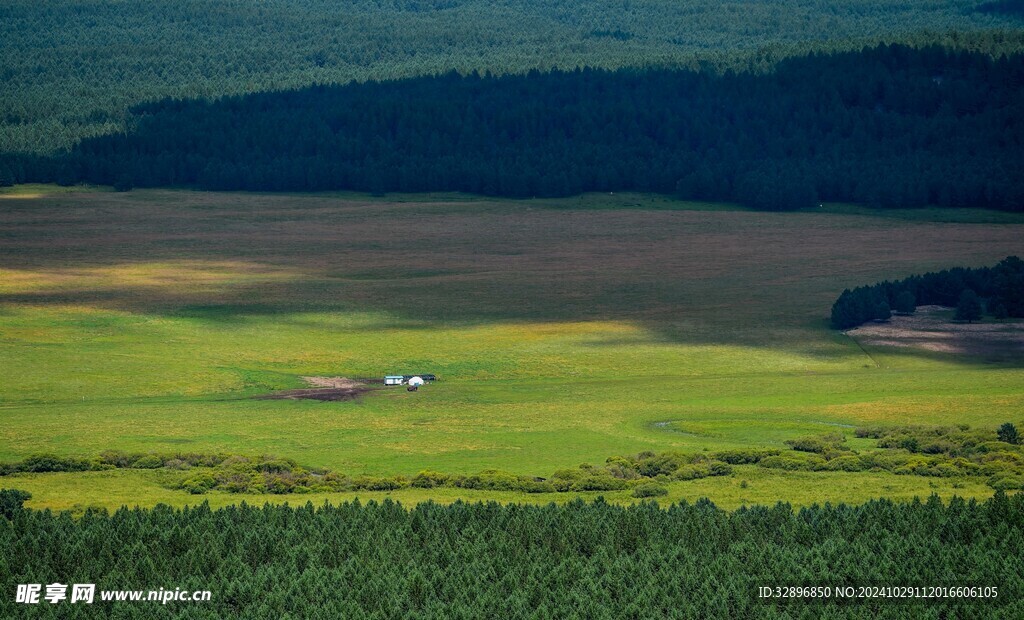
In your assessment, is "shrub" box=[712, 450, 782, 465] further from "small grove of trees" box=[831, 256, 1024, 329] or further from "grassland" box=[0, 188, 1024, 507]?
"small grove of trees" box=[831, 256, 1024, 329]

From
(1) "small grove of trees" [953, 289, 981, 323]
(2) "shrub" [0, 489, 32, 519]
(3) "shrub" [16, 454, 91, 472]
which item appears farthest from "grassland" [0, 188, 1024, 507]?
(1) "small grove of trees" [953, 289, 981, 323]

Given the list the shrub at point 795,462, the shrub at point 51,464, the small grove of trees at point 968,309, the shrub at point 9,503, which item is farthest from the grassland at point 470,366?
the small grove of trees at point 968,309

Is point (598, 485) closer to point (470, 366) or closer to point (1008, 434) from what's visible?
point (1008, 434)

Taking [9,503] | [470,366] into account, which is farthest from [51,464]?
[470,366]

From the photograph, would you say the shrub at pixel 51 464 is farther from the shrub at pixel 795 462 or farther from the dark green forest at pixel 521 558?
the shrub at pixel 795 462

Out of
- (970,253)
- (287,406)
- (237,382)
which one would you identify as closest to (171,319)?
(237,382)

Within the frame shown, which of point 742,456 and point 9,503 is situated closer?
point 9,503

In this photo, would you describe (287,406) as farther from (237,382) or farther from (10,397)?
(10,397)
